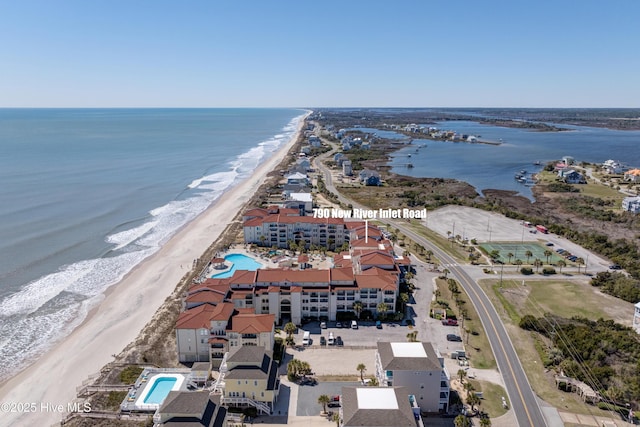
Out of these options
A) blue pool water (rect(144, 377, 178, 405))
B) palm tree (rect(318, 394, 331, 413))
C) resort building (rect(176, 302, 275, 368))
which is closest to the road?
palm tree (rect(318, 394, 331, 413))

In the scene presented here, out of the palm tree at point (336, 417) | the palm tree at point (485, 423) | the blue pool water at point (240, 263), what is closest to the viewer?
the palm tree at point (485, 423)

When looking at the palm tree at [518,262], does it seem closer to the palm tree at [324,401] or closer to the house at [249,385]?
the palm tree at [324,401]

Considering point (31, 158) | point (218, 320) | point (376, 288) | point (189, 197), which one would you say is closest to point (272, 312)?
point (218, 320)

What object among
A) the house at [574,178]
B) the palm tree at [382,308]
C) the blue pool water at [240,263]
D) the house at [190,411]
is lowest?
the blue pool water at [240,263]

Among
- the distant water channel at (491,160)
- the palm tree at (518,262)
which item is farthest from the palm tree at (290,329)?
the distant water channel at (491,160)

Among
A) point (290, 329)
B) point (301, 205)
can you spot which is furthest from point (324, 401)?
point (301, 205)

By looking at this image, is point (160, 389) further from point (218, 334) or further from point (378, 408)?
point (378, 408)
